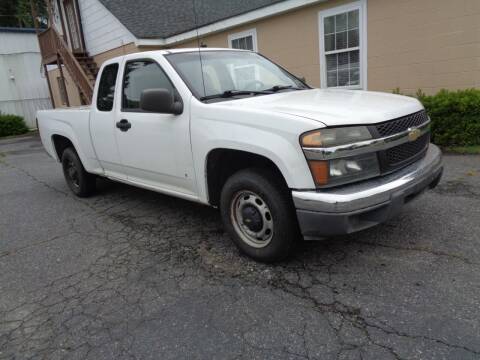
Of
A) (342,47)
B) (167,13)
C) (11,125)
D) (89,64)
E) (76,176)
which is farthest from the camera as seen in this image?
(11,125)

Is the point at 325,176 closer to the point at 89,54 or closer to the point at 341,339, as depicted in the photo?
the point at 341,339

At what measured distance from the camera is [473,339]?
90.5 inches

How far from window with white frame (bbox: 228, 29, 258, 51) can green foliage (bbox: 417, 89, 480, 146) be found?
5.24 m

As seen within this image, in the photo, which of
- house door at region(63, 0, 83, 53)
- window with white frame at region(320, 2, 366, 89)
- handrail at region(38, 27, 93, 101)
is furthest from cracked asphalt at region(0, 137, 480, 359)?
house door at region(63, 0, 83, 53)

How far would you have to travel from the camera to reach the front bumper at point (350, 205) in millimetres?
2695

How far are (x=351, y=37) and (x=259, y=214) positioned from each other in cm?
675

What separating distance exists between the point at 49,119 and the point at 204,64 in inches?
130

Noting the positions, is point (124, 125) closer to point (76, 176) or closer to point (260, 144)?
point (260, 144)

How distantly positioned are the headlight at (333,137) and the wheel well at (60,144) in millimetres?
4569

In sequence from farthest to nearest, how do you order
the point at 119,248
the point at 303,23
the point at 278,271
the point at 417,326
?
the point at 303,23
the point at 119,248
the point at 278,271
the point at 417,326

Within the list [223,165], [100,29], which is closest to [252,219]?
[223,165]

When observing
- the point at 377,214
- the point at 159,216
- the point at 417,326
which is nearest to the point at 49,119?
the point at 159,216

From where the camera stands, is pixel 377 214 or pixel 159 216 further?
pixel 159 216

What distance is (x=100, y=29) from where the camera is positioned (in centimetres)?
1567
